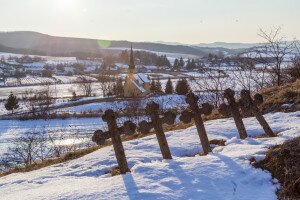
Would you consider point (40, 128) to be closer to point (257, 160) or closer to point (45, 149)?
point (45, 149)

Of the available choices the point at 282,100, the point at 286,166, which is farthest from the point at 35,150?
the point at 286,166

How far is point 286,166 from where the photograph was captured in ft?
16.6

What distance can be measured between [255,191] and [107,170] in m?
2.77

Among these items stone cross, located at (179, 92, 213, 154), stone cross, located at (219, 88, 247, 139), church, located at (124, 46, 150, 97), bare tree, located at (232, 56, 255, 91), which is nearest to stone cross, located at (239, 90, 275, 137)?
stone cross, located at (219, 88, 247, 139)

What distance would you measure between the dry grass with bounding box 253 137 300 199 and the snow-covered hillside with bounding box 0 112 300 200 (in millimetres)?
112

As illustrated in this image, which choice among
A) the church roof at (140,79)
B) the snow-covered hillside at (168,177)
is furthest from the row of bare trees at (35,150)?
the church roof at (140,79)

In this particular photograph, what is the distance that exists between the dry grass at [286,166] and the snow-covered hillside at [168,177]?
11 centimetres

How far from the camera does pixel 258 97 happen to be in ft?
24.5

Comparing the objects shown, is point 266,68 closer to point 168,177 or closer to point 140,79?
point 168,177

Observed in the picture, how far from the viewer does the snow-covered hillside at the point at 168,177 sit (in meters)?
4.89

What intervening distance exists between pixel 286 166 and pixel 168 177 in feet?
5.15

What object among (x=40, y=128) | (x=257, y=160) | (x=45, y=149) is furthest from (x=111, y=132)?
(x=40, y=128)

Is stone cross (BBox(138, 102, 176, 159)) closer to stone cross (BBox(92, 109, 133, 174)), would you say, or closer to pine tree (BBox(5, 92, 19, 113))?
stone cross (BBox(92, 109, 133, 174))

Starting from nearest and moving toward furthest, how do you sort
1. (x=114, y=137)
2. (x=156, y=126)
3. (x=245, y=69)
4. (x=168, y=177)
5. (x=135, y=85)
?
(x=168, y=177) < (x=114, y=137) < (x=156, y=126) < (x=245, y=69) < (x=135, y=85)
